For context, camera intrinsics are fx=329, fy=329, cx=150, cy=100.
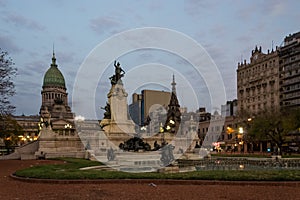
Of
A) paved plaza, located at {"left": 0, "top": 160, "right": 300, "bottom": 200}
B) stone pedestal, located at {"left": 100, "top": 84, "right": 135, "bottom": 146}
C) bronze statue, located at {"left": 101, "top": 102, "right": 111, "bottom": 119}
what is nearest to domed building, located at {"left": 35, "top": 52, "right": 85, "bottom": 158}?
stone pedestal, located at {"left": 100, "top": 84, "right": 135, "bottom": 146}

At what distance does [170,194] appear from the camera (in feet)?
44.7

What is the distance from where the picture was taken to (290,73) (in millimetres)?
92500

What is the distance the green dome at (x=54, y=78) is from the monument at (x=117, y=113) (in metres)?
107

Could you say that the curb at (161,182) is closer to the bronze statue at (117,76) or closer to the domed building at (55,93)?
the bronze statue at (117,76)

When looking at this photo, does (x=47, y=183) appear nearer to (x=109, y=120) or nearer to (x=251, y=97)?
(x=109, y=120)

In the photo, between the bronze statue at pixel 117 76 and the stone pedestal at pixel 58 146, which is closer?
the stone pedestal at pixel 58 146

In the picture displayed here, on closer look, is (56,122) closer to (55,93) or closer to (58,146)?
(55,93)

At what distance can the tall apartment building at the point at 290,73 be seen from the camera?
9000 cm

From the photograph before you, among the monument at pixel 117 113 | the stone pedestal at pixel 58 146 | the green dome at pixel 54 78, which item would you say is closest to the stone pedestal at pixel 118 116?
the monument at pixel 117 113

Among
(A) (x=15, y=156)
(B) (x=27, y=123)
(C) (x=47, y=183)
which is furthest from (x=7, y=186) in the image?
(B) (x=27, y=123)

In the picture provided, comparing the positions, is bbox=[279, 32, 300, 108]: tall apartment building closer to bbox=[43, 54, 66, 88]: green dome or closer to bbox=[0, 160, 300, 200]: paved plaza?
bbox=[0, 160, 300, 200]: paved plaza

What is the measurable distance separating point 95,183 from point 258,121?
46.3 metres

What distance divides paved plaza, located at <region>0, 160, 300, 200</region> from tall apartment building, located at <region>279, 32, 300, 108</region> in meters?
80.6

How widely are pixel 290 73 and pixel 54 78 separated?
364 feet
